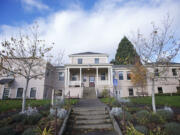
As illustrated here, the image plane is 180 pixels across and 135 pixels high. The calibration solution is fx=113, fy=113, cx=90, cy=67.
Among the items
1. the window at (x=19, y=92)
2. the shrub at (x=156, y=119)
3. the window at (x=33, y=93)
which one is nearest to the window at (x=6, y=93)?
the window at (x=19, y=92)

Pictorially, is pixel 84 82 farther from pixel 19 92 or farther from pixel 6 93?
pixel 6 93

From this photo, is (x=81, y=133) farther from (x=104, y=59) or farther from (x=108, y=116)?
(x=104, y=59)

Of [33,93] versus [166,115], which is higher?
[33,93]

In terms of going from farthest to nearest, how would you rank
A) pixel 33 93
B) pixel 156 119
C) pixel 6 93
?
1. pixel 33 93
2. pixel 6 93
3. pixel 156 119

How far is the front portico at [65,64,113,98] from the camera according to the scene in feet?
62.0

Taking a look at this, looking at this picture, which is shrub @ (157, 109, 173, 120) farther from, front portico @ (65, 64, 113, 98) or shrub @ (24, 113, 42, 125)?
front portico @ (65, 64, 113, 98)

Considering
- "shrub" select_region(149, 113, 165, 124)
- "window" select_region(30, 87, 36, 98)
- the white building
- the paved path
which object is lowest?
the paved path

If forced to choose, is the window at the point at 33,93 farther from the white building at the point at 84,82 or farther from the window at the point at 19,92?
the window at the point at 19,92

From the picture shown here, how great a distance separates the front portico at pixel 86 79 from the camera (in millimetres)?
18891

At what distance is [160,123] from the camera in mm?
5516

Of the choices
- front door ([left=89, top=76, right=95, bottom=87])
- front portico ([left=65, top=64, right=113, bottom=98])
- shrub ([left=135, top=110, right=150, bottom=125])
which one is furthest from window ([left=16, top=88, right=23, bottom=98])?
shrub ([left=135, top=110, right=150, bottom=125])

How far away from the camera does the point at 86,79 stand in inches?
869

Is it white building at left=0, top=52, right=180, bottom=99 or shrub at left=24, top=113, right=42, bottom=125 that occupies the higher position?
white building at left=0, top=52, right=180, bottom=99

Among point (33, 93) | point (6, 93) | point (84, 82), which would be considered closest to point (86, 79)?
point (84, 82)
